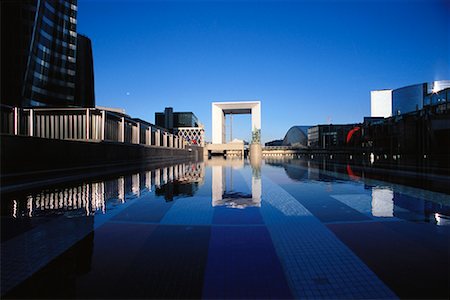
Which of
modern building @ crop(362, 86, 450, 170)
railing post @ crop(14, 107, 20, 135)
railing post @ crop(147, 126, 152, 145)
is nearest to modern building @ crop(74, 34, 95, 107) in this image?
railing post @ crop(147, 126, 152, 145)

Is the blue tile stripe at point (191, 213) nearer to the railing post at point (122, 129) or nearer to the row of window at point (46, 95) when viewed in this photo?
the railing post at point (122, 129)

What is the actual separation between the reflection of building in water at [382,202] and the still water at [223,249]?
0.06 meters

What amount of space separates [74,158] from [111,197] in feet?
19.6

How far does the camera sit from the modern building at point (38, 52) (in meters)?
45.2

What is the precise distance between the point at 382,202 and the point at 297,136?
562ft

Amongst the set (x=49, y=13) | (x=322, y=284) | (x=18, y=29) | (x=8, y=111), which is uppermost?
(x=49, y=13)

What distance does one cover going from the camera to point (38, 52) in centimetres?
5366

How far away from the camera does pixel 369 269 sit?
2713 millimetres

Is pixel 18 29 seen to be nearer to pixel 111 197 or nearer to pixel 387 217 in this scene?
pixel 111 197

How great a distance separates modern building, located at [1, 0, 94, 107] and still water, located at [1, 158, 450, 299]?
166 feet

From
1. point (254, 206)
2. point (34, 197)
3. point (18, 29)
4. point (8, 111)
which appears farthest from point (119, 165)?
point (18, 29)

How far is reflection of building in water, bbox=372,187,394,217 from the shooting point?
497cm

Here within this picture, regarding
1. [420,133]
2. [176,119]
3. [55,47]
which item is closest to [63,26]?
[55,47]

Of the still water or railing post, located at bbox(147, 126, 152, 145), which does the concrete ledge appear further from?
railing post, located at bbox(147, 126, 152, 145)
